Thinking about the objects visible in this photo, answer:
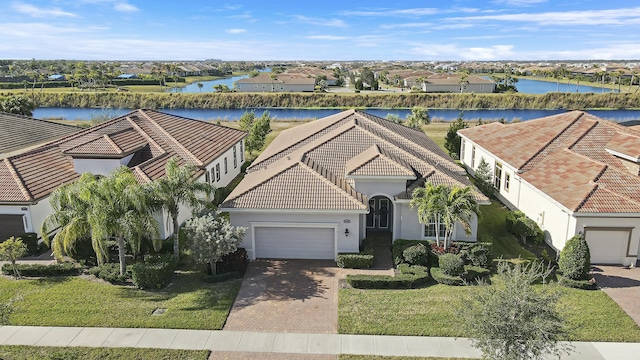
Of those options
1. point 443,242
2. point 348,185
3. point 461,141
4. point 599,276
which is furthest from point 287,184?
point 461,141

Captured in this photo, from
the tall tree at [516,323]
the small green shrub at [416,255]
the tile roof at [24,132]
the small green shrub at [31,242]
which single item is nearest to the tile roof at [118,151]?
the small green shrub at [31,242]

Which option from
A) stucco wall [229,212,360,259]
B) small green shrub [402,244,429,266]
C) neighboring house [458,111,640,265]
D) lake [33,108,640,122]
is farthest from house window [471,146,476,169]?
lake [33,108,640,122]

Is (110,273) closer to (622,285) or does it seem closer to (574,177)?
(622,285)

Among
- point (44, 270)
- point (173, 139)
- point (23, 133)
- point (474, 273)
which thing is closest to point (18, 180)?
point (44, 270)

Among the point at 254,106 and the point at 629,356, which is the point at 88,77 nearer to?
the point at 254,106

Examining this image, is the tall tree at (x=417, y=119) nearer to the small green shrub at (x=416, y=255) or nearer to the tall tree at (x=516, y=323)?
the small green shrub at (x=416, y=255)

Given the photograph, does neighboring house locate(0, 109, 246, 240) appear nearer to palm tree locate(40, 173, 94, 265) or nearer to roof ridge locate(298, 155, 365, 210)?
A: palm tree locate(40, 173, 94, 265)
